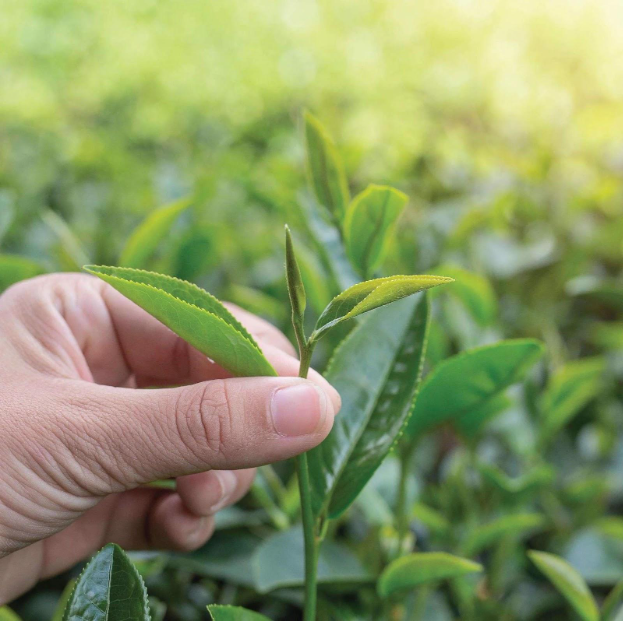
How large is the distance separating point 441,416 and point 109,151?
1542mm

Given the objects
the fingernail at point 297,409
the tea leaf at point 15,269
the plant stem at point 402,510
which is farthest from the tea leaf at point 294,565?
the tea leaf at point 15,269

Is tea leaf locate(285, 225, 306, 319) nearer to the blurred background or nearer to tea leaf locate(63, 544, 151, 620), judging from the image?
tea leaf locate(63, 544, 151, 620)

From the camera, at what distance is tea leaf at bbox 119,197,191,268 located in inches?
40.7

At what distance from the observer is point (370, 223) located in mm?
820

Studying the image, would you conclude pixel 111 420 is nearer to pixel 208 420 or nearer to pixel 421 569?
pixel 208 420

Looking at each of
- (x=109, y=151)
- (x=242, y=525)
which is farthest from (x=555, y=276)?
(x=109, y=151)

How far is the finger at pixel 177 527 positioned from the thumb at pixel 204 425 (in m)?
0.24

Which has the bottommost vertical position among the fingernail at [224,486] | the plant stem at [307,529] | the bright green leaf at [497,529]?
the bright green leaf at [497,529]

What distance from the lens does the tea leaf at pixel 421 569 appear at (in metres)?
0.74

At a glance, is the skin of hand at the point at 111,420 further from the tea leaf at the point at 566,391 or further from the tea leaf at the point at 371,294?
the tea leaf at the point at 566,391

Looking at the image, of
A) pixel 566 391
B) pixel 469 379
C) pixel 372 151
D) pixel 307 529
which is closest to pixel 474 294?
pixel 566 391

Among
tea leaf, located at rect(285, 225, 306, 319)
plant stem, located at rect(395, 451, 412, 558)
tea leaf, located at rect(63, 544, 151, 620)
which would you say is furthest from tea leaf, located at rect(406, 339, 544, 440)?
tea leaf, located at rect(63, 544, 151, 620)

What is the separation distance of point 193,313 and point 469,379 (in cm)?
37

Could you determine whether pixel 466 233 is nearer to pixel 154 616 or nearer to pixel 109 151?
pixel 154 616
